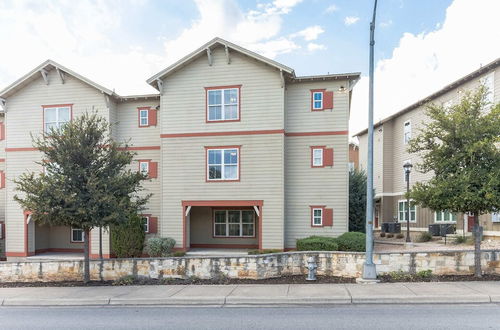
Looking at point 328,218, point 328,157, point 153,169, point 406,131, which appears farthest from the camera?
point 406,131

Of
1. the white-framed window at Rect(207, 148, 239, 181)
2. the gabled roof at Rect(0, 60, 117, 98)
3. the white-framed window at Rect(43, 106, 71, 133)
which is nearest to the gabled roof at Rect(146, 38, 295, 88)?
the gabled roof at Rect(0, 60, 117, 98)

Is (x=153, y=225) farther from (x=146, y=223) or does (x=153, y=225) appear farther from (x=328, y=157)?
(x=328, y=157)

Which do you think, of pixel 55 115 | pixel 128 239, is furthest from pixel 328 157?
pixel 55 115

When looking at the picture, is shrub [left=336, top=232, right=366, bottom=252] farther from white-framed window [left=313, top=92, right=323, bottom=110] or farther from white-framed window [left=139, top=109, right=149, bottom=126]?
white-framed window [left=139, top=109, right=149, bottom=126]

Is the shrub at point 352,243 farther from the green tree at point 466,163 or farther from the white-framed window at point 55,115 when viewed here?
the white-framed window at point 55,115

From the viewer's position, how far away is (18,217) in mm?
18797

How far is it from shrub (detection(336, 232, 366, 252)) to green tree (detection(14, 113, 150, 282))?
29.7 ft

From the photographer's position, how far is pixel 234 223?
19.5m

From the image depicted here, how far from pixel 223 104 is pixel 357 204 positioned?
10007 mm

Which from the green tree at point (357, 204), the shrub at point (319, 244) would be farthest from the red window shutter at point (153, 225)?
the green tree at point (357, 204)

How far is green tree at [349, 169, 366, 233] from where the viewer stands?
20.1m

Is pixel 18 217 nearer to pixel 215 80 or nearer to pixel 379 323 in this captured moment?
pixel 215 80

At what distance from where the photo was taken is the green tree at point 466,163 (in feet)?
32.1

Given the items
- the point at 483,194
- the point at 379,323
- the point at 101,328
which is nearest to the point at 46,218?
the point at 101,328
